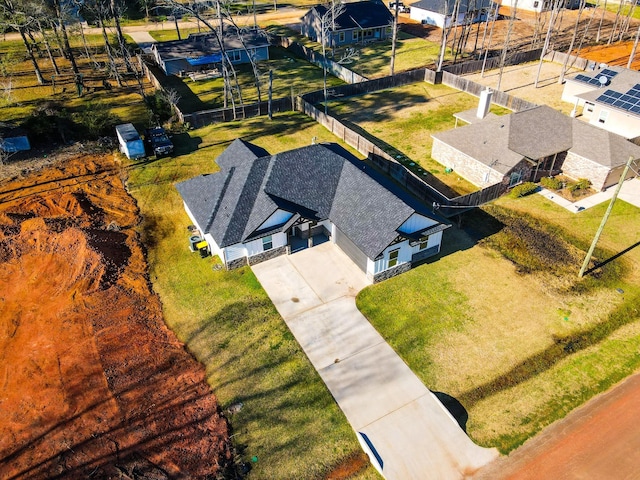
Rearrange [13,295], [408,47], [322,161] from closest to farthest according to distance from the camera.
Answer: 1. [13,295]
2. [322,161]
3. [408,47]

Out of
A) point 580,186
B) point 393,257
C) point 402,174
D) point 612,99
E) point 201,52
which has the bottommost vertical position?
point 580,186

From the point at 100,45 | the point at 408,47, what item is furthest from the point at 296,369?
the point at 100,45

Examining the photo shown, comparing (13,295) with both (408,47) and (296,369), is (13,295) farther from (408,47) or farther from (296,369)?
(408,47)

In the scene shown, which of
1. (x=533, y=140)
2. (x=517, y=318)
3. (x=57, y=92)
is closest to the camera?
(x=517, y=318)

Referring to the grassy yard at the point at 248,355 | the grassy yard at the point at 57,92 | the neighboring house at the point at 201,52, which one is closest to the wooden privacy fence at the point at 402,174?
the grassy yard at the point at 248,355

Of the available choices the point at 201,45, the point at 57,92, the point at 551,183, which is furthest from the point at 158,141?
the point at 551,183

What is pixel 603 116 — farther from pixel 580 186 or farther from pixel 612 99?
pixel 580 186
